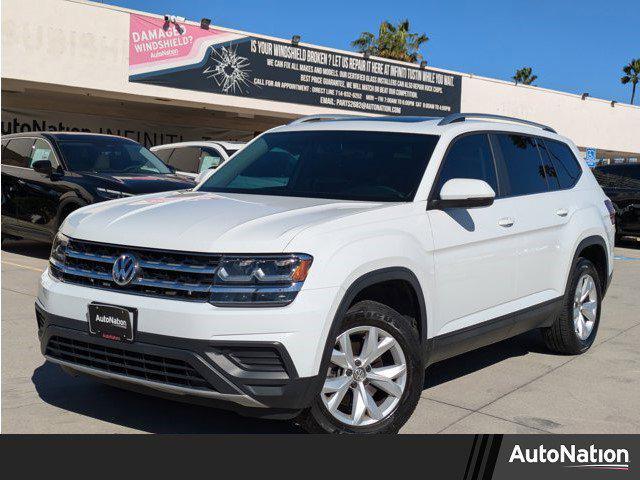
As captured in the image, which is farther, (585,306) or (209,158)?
(209,158)

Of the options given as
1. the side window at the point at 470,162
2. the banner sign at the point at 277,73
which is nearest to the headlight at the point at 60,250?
the side window at the point at 470,162

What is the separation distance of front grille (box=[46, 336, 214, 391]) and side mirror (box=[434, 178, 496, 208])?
181 cm

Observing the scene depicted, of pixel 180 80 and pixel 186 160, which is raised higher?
pixel 180 80

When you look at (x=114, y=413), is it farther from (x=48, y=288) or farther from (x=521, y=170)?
(x=521, y=170)

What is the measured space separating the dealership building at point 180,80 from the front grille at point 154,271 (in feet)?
57.5

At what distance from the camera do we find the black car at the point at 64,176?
991 centimetres

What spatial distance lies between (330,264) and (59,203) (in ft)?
23.1

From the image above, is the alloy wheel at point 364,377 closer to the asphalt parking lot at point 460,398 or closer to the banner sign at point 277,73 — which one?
the asphalt parking lot at point 460,398

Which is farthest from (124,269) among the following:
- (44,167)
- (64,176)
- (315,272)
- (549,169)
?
(44,167)

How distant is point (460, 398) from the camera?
5262 mm

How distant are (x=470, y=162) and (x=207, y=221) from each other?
201cm

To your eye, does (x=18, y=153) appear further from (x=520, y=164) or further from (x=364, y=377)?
(x=364, y=377)

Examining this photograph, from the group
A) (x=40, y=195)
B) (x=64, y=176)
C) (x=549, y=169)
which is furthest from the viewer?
(x=40, y=195)

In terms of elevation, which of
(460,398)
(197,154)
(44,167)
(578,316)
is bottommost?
(460,398)
